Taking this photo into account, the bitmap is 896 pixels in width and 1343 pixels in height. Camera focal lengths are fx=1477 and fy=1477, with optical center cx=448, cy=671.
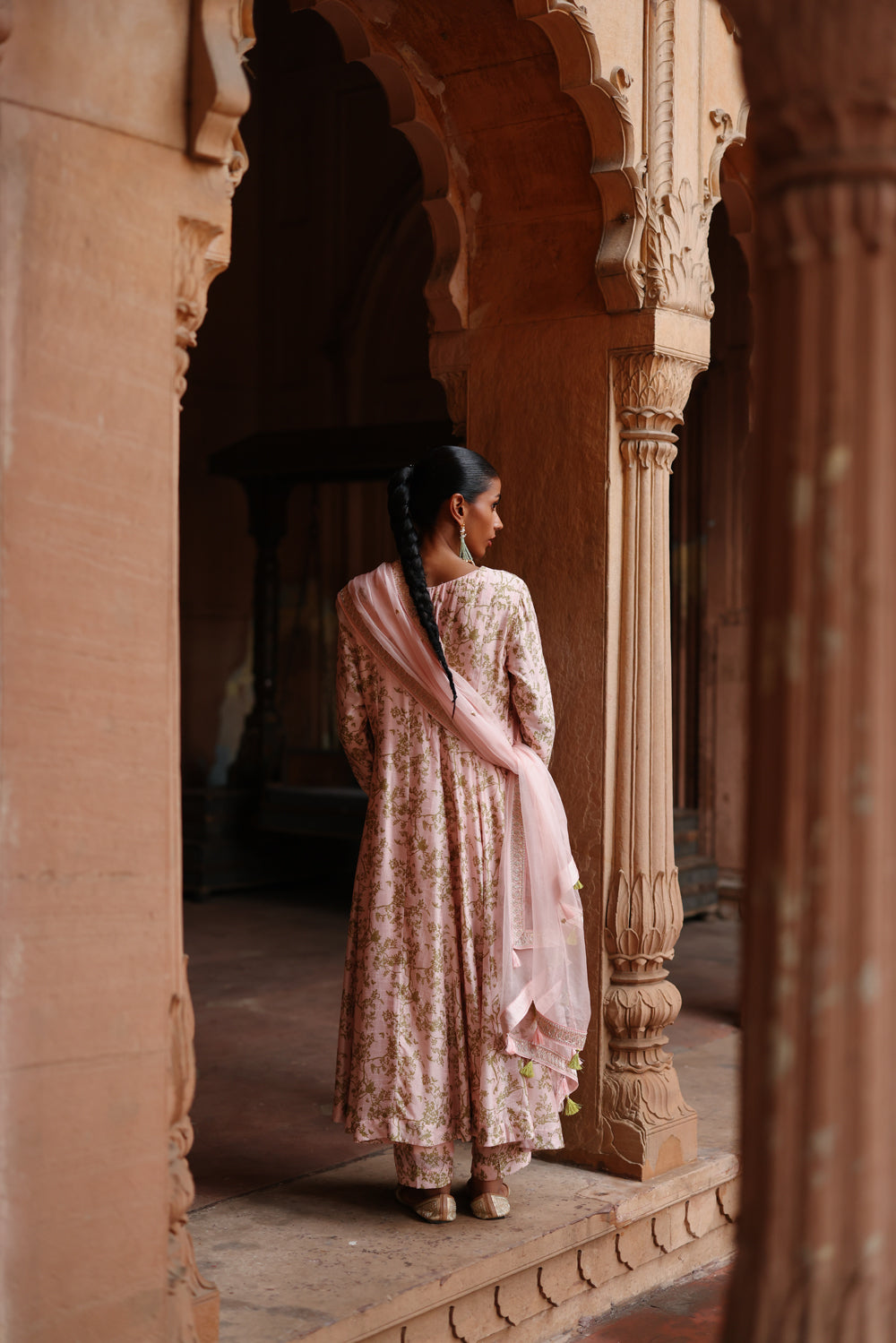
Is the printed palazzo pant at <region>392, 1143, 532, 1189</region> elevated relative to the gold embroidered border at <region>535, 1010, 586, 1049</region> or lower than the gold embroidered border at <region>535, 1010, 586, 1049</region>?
lower

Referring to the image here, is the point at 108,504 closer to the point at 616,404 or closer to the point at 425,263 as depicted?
the point at 616,404

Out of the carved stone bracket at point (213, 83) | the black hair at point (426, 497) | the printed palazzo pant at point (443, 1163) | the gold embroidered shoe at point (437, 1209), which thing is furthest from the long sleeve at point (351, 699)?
the carved stone bracket at point (213, 83)

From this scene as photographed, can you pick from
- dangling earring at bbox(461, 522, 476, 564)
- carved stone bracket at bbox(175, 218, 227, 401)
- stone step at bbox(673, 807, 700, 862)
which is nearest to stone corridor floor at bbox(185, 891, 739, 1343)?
stone step at bbox(673, 807, 700, 862)

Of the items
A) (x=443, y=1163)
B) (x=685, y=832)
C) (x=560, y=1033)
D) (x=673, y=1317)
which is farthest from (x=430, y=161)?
(x=685, y=832)

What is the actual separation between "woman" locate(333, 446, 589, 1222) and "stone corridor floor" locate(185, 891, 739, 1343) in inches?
11.4

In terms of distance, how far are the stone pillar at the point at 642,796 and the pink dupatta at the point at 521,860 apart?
1.46 feet

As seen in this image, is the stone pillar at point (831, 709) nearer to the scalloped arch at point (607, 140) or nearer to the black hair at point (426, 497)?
the black hair at point (426, 497)

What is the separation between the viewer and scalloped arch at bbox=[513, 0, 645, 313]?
11.8 ft

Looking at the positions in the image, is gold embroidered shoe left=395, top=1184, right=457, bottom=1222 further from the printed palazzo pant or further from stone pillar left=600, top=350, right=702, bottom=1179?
stone pillar left=600, top=350, right=702, bottom=1179

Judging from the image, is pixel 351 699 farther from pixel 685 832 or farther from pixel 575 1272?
pixel 685 832

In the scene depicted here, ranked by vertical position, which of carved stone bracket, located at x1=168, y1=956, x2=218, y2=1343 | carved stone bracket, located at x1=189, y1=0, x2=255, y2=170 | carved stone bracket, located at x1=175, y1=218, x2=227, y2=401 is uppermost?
carved stone bracket, located at x1=189, y1=0, x2=255, y2=170

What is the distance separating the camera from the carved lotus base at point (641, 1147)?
12.5 ft

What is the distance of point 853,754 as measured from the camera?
1.48m

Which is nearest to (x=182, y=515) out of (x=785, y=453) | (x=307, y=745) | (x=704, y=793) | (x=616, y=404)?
(x=307, y=745)
